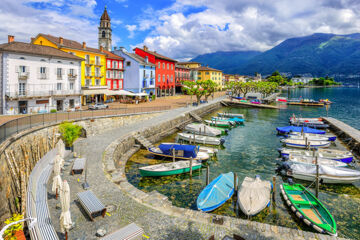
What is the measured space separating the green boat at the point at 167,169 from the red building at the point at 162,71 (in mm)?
49552

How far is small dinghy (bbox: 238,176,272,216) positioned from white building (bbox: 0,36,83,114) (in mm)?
→ 29809

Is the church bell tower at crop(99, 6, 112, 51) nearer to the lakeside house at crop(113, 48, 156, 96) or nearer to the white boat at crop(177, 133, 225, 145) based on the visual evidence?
the lakeside house at crop(113, 48, 156, 96)

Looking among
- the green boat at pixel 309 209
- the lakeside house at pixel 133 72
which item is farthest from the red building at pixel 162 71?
the green boat at pixel 309 209

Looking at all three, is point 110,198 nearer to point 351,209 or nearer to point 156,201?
point 156,201

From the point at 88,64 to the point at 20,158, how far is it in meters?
34.3

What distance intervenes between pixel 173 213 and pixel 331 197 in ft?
43.6

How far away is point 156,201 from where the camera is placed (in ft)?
41.5

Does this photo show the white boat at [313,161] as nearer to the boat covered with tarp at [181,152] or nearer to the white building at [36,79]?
the boat covered with tarp at [181,152]

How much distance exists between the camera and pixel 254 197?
14664 mm

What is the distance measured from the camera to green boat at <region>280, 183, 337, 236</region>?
12.4 m

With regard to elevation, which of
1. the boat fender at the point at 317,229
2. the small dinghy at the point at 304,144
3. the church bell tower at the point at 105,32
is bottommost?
the boat fender at the point at 317,229

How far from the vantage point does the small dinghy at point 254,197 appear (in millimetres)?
13883

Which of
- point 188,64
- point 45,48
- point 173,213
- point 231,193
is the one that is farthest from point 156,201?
point 188,64

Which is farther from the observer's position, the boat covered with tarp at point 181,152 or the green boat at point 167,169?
the boat covered with tarp at point 181,152
